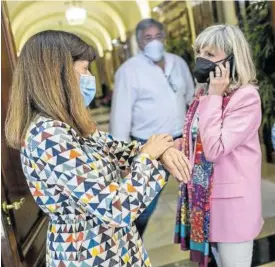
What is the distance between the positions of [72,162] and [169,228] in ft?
7.91

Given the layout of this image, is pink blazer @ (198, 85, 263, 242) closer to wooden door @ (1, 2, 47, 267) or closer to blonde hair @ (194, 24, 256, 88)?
blonde hair @ (194, 24, 256, 88)

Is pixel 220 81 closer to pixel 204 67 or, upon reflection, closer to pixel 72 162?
pixel 204 67

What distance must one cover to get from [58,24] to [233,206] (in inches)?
351

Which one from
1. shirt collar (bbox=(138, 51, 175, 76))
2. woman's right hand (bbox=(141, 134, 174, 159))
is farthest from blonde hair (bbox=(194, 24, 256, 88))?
shirt collar (bbox=(138, 51, 175, 76))

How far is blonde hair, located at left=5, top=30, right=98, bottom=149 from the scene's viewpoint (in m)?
1.05

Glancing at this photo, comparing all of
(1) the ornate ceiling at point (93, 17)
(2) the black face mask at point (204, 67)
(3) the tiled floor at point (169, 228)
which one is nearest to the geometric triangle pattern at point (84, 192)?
(2) the black face mask at point (204, 67)

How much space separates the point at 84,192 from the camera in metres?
0.98

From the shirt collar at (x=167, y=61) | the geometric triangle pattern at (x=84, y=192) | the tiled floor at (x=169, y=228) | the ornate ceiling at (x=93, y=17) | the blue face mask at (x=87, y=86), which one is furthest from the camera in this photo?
→ the ornate ceiling at (x=93, y=17)

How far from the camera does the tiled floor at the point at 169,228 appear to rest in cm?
267

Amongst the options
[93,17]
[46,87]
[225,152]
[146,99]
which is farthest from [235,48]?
[93,17]

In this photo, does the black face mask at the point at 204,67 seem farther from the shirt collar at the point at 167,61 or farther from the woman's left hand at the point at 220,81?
the shirt collar at the point at 167,61

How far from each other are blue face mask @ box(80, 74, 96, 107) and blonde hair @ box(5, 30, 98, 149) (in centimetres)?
8

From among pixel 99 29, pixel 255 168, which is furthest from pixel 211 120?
pixel 99 29

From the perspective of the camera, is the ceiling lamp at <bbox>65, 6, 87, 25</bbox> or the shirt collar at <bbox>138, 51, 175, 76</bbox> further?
the ceiling lamp at <bbox>65, 6, 87, 25</bbox>
